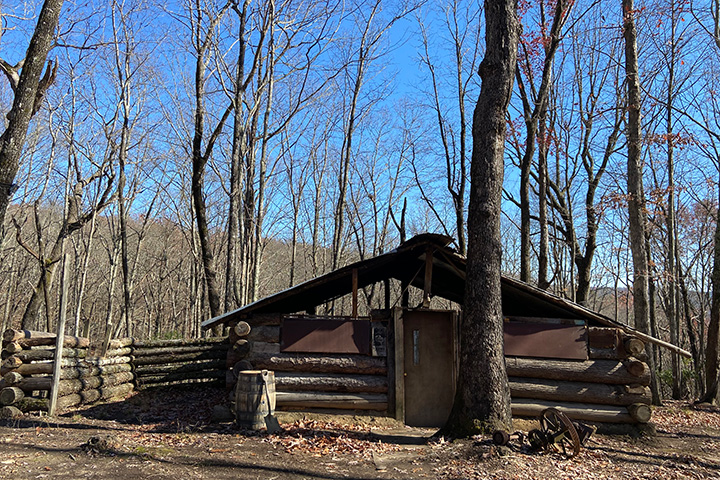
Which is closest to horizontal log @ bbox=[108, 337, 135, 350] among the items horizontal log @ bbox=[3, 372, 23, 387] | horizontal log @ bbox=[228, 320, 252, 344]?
horizontal log @ bbox=[3, 372, 23, 387]

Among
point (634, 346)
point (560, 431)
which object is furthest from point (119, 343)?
point (634, 346)

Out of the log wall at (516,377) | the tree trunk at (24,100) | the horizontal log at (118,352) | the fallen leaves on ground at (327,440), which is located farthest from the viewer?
the horizontal log at (118,352)

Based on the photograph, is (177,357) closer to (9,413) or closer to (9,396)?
(9,396)

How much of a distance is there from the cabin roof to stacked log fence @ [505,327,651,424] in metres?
0.39

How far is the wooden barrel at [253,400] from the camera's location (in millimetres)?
8719

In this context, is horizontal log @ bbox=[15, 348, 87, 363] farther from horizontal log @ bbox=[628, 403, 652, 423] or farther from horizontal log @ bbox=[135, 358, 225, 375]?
horizontal log @ bbox=[628, 403, 652, 423]

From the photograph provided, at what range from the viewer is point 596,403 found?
9.88 meters

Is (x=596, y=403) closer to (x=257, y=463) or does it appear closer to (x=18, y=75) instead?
(x=257, y=463)

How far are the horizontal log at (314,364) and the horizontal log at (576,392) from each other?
2.77m

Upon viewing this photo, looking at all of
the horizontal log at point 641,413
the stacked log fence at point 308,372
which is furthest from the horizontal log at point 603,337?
the stacked log fence at point 308,372

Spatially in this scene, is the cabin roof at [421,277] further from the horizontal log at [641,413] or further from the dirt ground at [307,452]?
the dirt ground at [307,452]

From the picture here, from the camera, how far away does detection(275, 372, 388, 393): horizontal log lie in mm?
9969

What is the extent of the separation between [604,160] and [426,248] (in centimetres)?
931

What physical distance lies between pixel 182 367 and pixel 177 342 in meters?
0.78
